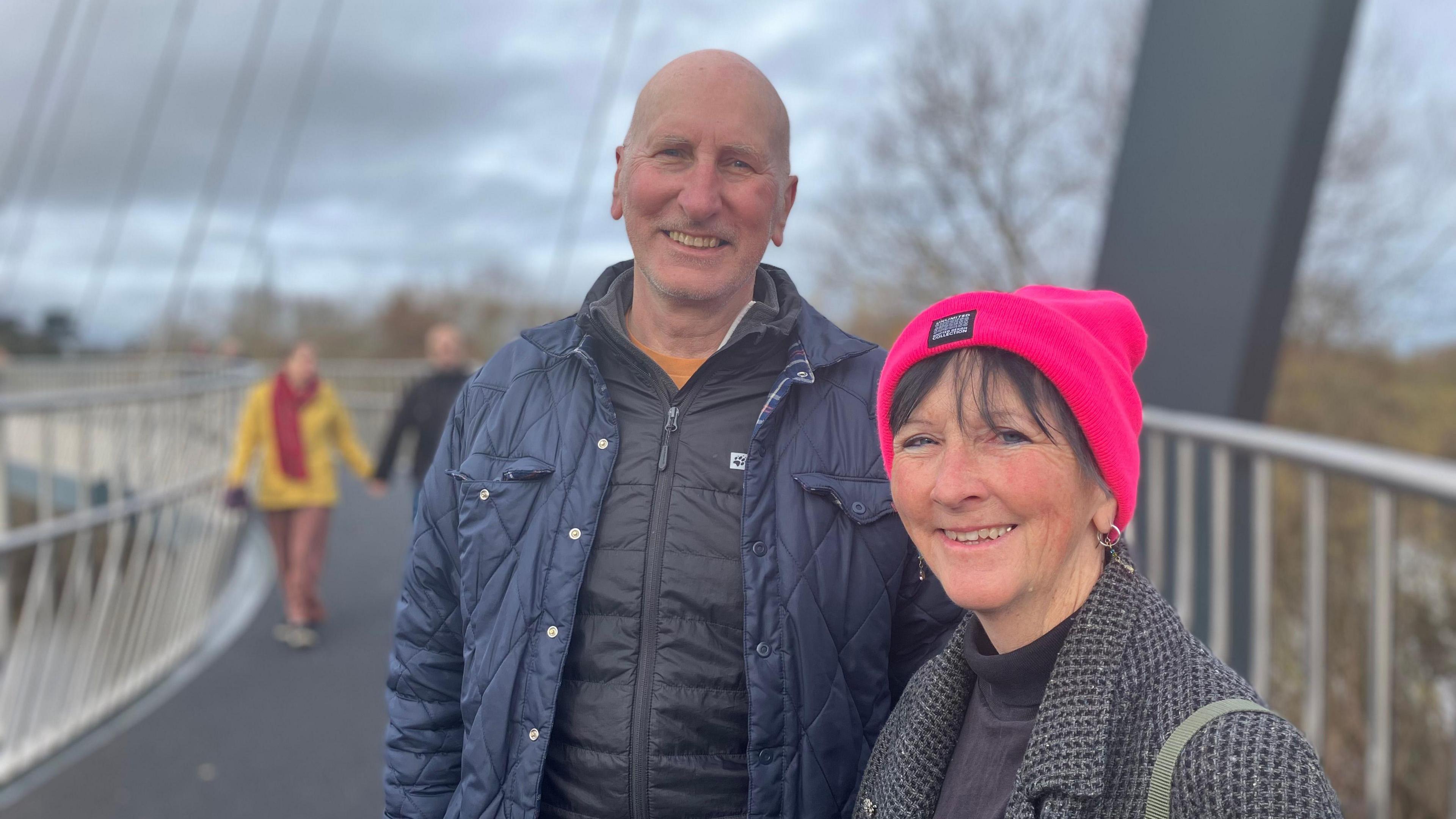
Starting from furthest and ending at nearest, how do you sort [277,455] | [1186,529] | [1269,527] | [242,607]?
[242,607] → [277,455] → [1186,529] → [1269,527]

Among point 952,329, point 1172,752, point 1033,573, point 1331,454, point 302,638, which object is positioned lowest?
point 302,638

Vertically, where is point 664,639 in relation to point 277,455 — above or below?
above

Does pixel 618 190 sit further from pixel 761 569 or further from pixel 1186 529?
pixel 1186 529

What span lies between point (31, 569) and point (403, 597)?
3.84 meters

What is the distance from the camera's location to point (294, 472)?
262 inches

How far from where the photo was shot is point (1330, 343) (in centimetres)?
593

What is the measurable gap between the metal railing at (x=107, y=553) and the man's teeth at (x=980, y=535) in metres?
4.05

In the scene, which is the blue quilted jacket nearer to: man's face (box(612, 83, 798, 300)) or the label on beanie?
man's face (box(612, 83, 798, 300))

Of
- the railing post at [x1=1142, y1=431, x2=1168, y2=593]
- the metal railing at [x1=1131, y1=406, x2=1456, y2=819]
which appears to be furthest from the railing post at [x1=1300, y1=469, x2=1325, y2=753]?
the railing post at [x1=1142, y1=431, x2=1168, y2=593]

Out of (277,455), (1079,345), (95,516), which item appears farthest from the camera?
(277,455)

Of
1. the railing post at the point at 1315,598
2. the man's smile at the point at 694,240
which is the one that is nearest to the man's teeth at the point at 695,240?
the man's smile at the point at 694,240

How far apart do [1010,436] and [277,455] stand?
6171 millimetres

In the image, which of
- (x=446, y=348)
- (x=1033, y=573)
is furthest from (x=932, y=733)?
(x=446, y=348)

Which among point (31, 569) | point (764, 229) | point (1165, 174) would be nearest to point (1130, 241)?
point (1165, 174)
